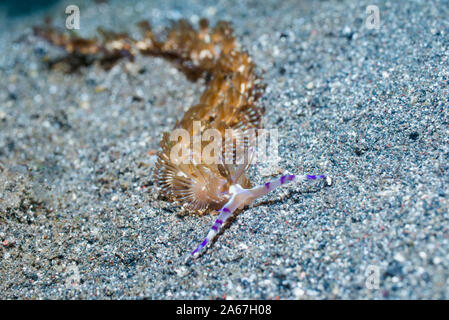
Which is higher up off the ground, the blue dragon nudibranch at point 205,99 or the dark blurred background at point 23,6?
the dark blurred background at point 23,6

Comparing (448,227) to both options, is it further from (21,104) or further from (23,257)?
(21,104)

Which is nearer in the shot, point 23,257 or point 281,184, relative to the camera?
point 281,184

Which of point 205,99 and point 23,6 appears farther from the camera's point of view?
point 23,6

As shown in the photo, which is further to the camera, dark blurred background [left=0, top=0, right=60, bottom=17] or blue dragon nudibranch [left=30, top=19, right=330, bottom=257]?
dark blurred background [left=0, top=0, right=60, bottom=17]

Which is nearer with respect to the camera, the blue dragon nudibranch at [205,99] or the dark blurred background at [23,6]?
the blue dragon nudibranch at [205,99]

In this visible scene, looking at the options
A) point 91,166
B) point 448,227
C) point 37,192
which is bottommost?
point 448,227

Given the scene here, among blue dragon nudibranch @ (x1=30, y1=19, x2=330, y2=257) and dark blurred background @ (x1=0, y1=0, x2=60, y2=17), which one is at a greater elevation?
dark blurred background @ (x1=0, y1=0, x2=60, y2=17)

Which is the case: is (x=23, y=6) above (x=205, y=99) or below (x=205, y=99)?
above
